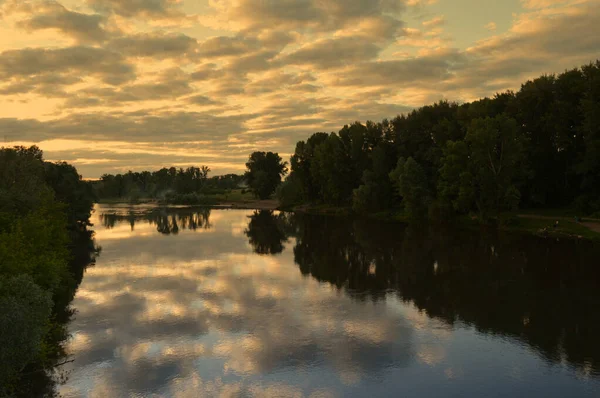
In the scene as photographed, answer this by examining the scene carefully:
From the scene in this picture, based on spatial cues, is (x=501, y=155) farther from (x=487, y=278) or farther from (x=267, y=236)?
(x=487, y=278)

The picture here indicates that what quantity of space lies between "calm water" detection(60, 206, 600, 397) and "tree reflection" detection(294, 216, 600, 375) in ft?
0.57

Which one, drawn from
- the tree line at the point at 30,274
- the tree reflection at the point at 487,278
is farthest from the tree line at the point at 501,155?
the tree line at the point at 30,274

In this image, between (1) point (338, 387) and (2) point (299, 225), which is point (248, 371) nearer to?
(1) point (338, 387)

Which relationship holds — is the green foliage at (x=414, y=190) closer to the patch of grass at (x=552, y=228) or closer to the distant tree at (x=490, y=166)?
the distant tree at (x=490, y=166)

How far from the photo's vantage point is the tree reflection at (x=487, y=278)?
93.5ft

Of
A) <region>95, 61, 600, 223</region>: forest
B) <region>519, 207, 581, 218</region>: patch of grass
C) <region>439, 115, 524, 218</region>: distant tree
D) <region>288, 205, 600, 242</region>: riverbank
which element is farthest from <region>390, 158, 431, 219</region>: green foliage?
<region>519, 207, 581, 218</region>: patch of grass

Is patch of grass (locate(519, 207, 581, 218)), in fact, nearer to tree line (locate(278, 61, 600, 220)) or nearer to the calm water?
tree line (locate(278, 61, 600, 220))

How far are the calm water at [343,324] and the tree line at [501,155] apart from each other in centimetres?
2610

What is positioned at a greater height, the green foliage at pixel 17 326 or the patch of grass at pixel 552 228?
the green foliage at pixel 17 326

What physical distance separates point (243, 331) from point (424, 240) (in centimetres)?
4562

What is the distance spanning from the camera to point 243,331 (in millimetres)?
28938

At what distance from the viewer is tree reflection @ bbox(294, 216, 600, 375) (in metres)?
28.5

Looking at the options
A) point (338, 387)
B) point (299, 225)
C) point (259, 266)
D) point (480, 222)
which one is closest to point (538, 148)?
point (480, 222)

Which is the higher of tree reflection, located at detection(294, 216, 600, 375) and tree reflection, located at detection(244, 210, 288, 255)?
tree reflection, located at detection(294, 216, 600, 375)
